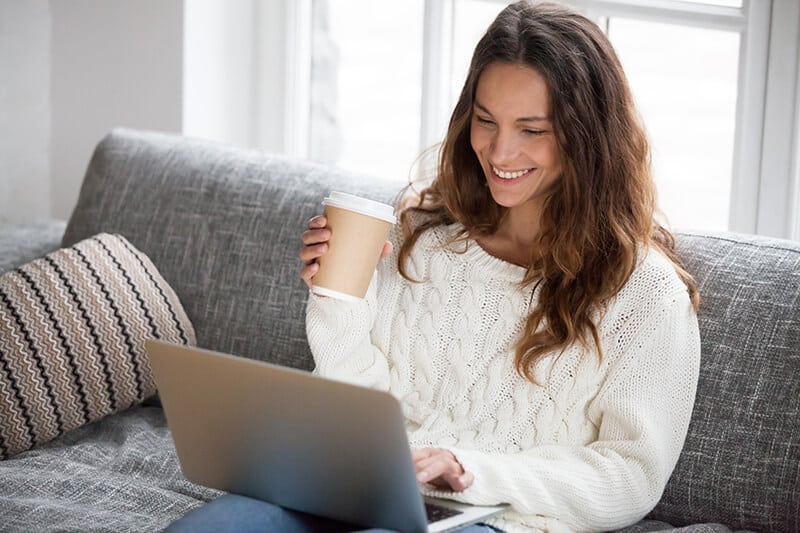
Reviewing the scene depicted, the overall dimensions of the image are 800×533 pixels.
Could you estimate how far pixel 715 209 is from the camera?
248 centimetres

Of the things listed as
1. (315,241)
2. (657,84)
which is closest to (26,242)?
(315,241)

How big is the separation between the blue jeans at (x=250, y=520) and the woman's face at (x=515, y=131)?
0.52 metres

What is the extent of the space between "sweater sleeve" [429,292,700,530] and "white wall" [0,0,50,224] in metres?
1.89

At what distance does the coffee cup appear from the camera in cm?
153

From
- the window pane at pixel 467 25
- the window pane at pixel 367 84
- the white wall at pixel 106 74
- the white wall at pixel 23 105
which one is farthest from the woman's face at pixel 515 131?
the white wall at pixel 23 105

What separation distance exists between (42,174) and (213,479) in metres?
1.83

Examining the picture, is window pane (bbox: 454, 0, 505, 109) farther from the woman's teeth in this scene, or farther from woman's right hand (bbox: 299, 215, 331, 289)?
woman's right hand (bbox: 299, 215, 331, 289)

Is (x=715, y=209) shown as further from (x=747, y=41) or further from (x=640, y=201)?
(x=640, y=201)

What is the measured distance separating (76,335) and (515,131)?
90cm

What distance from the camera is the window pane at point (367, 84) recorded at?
9.52 feet

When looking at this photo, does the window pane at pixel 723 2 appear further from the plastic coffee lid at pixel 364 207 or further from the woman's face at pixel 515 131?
the plastic coffee lid at pixel 364 207

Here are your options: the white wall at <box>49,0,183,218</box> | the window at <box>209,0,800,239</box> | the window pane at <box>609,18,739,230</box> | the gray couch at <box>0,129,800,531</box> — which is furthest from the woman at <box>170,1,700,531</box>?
the white wall at <box>49,0,183,218</box>

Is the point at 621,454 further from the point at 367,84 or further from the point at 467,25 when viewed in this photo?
the point at 367,84

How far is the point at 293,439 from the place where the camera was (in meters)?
1.35
